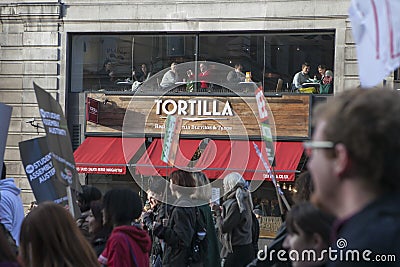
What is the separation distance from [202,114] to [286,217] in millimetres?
13972

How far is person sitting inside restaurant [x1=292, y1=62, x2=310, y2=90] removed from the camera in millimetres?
17406

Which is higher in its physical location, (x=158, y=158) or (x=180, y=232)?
(x=158, y=158)

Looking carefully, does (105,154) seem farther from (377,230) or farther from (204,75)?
(377,230)

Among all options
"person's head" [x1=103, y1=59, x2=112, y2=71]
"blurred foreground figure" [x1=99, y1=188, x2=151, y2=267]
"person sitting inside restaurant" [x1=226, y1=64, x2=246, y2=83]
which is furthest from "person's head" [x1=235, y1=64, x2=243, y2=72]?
"blurred foreground figure" [x1=99, y1=188, x2=151, y2=267]

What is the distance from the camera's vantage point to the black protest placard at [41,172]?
20.0 feet

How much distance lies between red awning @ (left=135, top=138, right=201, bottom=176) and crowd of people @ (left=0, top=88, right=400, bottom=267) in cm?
686

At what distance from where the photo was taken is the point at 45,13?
18719 millimetres

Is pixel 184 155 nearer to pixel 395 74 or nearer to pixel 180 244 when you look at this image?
pixel 395 74

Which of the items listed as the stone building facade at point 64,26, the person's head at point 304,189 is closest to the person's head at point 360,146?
the person's head at point 304,189

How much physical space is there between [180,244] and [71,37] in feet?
38.7

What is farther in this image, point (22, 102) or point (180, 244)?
point (22, 102)

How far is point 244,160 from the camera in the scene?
16984 millimetres

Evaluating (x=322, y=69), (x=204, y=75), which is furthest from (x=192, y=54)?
(x=322, y=69)

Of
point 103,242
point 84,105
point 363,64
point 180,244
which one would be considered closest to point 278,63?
point 84,105
